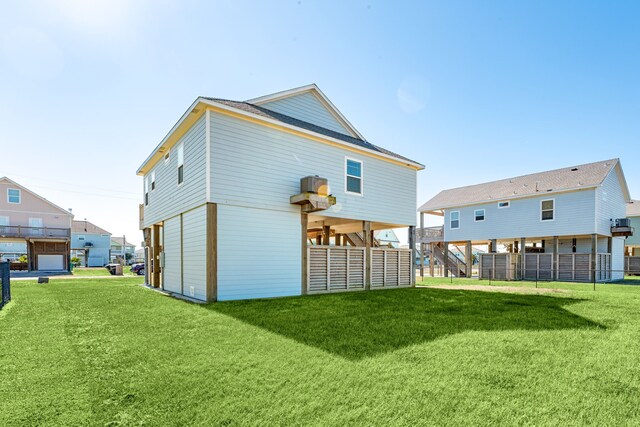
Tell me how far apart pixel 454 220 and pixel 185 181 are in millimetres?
22719

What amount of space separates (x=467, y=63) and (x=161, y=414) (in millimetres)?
15534

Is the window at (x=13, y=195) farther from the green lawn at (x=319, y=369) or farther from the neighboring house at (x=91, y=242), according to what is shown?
the green lawn at (x=319, y=369)

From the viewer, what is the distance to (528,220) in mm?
22547

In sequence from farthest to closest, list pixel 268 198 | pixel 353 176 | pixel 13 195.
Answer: pixel 13 195 → pixel 353 176 → pixel 268 198

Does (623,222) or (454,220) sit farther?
(454,220)

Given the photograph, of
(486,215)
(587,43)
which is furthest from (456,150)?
(486,215)

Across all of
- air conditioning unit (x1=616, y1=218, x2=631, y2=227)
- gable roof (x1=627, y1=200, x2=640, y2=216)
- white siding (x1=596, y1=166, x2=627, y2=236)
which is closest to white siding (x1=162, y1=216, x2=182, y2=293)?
white siding (x1=596, y1=166, x2=627, y2=236)

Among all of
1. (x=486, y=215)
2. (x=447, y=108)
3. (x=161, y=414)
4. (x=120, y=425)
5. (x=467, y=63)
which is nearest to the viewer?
(x=120, y=425)

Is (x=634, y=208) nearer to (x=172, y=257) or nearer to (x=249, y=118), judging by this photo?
(x=249, y=118)

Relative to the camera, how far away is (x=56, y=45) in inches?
395

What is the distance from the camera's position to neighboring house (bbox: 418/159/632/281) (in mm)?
20203

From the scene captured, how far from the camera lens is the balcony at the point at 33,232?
29.2 meters

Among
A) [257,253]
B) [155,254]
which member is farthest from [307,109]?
[155,254]

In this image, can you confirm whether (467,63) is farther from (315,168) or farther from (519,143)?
(315,168)
